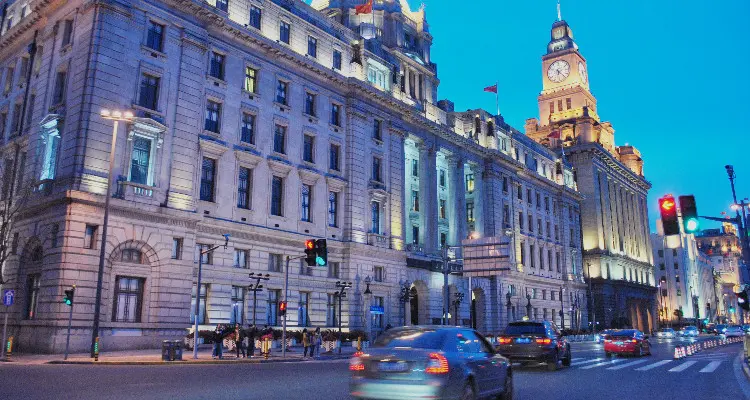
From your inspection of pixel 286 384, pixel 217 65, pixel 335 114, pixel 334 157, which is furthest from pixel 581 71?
pixel 286 384

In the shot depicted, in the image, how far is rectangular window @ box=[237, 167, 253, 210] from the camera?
39.6m

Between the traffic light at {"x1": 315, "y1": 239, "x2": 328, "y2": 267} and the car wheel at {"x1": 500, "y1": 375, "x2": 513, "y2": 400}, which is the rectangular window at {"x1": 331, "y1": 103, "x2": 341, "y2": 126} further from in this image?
the car wheel at {"x1": 500, "y1": 375, "x2": 513, "y2": 400}

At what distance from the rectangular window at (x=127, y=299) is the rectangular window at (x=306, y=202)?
552 inches

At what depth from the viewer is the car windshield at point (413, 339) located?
37.2 feet

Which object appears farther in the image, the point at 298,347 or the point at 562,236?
the point at 562,236

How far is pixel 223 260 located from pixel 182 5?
1608 cm

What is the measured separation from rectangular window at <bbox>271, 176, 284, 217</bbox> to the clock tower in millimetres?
78659

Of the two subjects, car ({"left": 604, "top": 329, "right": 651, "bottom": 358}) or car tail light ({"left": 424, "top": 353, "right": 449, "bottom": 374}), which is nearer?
car tail light ({"left": 424, "top": 353, "right": 449, "bottom": 374})

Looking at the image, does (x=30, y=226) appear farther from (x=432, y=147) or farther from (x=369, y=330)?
(x=432, y=147)

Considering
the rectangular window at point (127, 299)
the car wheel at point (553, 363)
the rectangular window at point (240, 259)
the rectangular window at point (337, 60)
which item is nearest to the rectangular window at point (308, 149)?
the rectangular window at point (337, 60)

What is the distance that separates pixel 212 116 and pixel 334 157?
459 inches

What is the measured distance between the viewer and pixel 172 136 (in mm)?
35312

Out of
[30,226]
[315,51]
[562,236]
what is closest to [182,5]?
[315,51]

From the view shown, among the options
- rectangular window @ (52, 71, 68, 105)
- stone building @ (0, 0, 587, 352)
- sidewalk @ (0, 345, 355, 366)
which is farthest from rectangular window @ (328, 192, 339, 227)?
rectangular window @ (52, 71, 68, 105)
